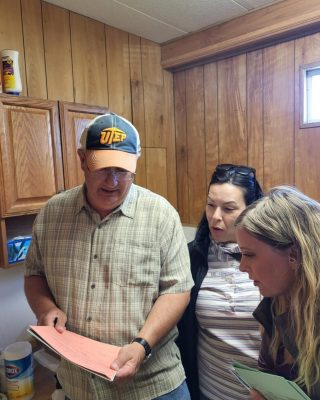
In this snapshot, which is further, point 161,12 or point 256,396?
point 161,12

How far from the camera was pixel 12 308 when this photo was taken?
64.8 inches

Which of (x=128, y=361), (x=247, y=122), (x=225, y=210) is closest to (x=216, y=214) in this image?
(x=225, y=210)

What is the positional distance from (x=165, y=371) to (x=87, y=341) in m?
0.25

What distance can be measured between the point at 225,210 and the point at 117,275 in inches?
18.6

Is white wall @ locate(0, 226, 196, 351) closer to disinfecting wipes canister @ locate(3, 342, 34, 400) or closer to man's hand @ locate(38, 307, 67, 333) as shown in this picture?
disinfecting wipes canister @ locate(3, 342, 34, 400)

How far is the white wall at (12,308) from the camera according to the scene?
1.60m

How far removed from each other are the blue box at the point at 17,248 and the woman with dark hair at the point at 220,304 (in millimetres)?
737

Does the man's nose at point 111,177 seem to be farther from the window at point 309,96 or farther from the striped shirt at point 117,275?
the window at point 309,96

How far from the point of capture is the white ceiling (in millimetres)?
1681

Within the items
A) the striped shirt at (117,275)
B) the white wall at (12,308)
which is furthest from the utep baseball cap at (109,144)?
the white wall at (12,308)

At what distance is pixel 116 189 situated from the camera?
992 millimetres

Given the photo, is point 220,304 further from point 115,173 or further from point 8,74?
point 8,74

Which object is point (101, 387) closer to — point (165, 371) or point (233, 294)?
point (165, 371)

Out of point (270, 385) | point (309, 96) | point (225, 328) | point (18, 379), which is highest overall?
point (309, 96)
